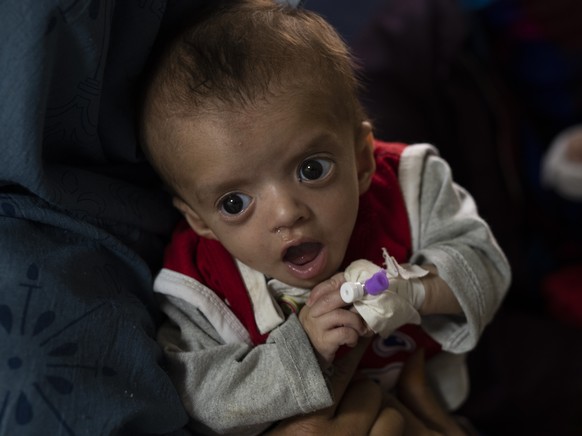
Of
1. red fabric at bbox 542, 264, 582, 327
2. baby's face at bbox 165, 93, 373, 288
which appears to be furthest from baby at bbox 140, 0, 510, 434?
red fabric at bbox 542, 264, 582, 327

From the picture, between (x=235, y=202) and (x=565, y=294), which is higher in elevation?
(x=235, y=202)

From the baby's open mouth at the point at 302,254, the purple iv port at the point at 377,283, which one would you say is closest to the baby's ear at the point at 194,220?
the baby's open mouth at the point at 302,254

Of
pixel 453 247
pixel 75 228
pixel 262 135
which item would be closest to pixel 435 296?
pixel 453 247

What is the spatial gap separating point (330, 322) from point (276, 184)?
0.17 m

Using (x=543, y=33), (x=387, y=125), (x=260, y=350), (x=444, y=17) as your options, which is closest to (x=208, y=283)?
(x=260, y=350)

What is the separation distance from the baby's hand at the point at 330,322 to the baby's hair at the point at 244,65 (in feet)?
0.70

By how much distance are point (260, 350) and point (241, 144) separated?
0.25m

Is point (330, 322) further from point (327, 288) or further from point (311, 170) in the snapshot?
point (311, 170)

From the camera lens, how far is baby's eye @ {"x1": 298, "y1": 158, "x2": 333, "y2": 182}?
86 centimetres

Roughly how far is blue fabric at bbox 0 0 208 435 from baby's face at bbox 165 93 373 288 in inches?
4.1

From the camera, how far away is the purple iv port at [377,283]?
2.68ft

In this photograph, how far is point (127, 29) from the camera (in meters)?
0.87

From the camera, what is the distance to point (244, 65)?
840 millimetres

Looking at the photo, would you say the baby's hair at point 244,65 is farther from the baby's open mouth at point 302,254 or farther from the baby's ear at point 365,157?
the baby's open mouth at point 302,254
